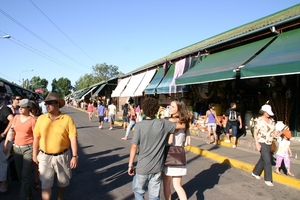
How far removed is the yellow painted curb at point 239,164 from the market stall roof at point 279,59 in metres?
2.33

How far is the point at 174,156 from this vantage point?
3.54 m

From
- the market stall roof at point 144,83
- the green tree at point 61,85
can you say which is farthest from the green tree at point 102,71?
the market stall roof at point 144,83

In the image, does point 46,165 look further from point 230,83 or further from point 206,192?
point 230,83

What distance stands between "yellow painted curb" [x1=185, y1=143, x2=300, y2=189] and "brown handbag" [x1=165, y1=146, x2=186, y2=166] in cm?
319

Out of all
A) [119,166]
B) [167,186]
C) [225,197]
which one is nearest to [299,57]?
[225,197]

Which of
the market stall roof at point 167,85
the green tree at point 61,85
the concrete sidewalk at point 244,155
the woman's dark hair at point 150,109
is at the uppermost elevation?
the green tree at point 61,85

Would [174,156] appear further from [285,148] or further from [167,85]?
[167,85]

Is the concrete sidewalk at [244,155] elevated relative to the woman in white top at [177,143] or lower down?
lower down

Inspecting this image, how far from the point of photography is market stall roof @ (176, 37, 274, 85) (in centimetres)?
790

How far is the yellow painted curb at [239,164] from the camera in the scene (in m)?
5.33

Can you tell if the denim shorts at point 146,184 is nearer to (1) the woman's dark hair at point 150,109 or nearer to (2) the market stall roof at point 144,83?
(1) the woman's dark hair at point 150,109

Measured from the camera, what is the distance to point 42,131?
11.5 ft

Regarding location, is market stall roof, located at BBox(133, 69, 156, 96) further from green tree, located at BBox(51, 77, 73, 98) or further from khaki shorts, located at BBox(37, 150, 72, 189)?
green tree, located at BBox(51, 77, 73, 98)

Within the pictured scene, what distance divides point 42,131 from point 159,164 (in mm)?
1671
